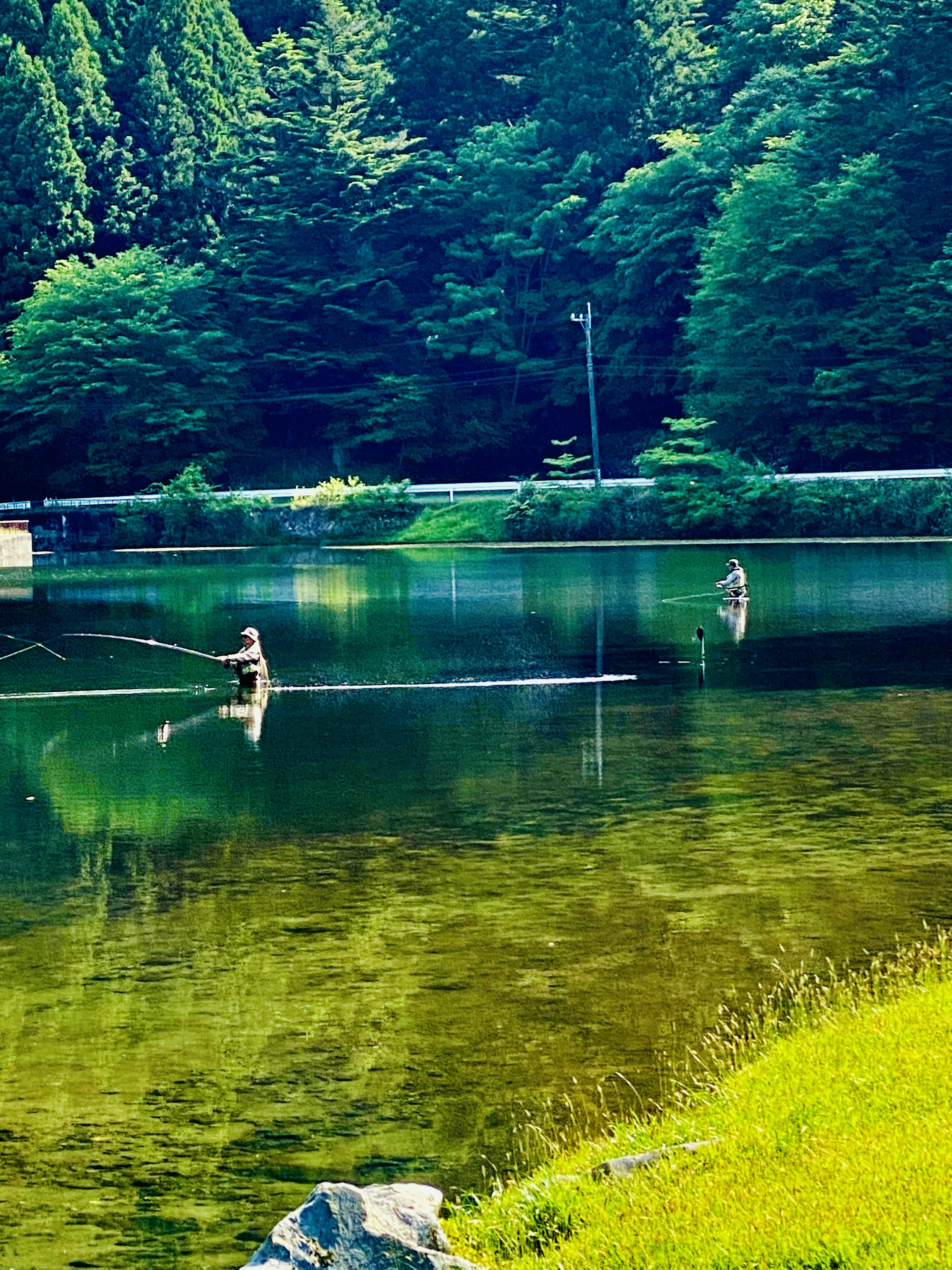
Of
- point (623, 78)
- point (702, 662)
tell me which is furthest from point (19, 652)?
point (623, 78)

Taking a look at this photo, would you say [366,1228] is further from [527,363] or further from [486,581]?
[527,363]

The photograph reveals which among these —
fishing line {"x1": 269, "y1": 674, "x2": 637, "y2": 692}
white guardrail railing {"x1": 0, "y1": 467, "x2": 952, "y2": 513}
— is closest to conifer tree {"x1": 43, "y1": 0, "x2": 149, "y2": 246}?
white guardrail railing {"x1": 0, "y1": 467, "x2": 952, "y2": 513}

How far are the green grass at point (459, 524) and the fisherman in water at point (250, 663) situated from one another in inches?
1798

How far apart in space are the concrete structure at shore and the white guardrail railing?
8.01 meters

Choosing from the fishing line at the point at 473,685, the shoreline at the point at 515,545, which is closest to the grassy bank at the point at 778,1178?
the fishing line at the point at 473,685

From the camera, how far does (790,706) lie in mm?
22844

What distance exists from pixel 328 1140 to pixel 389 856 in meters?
6.04

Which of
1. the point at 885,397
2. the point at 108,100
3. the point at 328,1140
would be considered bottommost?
the point at 328,1140

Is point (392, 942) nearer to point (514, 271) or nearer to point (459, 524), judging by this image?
point (459, 524)

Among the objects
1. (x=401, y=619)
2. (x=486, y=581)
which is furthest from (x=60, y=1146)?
(x=486, y=581)

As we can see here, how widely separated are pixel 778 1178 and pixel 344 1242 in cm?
163

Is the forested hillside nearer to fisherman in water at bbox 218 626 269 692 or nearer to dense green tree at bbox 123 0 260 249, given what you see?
dense green tree at bbox 123 0 260 249

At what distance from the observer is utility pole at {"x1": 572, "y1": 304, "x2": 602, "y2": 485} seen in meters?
72.2

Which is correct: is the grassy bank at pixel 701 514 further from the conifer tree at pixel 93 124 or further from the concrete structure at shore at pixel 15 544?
the conifer tree at pixel 93 124
